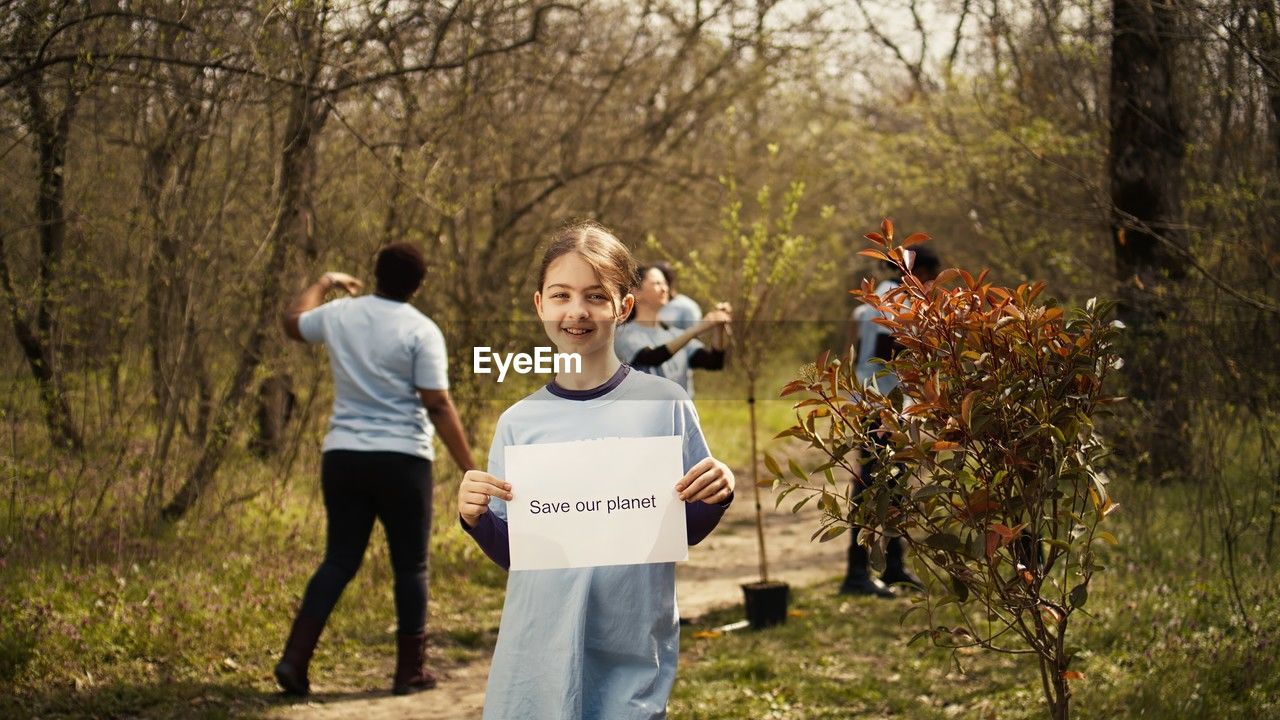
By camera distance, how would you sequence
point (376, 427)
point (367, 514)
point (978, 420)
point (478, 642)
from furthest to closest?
point (478, 642) < point (367, 514) < point (376, 427) < point (978, 420)

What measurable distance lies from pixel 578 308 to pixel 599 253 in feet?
0.47

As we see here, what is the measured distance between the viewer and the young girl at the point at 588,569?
291cm

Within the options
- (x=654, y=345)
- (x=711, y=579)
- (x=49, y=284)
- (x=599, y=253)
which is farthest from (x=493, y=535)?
(x=711, y=579)

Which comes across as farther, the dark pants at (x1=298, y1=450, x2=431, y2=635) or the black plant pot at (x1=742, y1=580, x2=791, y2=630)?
the black plant pot at (x1=742, y1=580, x2=791, y2=630)

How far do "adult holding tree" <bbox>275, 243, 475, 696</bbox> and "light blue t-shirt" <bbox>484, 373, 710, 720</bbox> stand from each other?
3128mm

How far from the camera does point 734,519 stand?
12812 mm

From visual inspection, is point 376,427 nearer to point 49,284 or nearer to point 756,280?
point 49,284

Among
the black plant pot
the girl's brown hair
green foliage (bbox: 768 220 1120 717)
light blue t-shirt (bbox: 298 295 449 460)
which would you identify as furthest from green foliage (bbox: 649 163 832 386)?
the girl's brown hair

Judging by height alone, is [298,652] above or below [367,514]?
below

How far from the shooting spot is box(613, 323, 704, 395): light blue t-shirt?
7289mm

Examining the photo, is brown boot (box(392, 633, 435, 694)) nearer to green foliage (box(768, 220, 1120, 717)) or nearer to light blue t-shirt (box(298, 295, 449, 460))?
light blue t-shirt (box(298, 295, 449, 460))

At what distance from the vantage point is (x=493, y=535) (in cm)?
303

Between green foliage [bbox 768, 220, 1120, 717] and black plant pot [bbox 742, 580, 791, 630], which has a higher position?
green foliage [bbox 768, 220, 1120, 717]

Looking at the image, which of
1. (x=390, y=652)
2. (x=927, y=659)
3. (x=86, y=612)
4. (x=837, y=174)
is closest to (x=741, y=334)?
(x=927, y=659)
